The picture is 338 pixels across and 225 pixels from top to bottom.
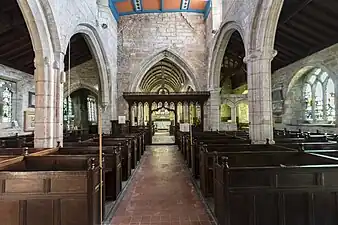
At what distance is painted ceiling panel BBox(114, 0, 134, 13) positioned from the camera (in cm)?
1265

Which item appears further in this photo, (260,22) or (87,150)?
(260,22)

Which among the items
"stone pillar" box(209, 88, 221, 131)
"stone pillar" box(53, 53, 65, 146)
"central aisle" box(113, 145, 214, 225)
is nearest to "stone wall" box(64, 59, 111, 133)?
"stone pillar" box(209, 88, 221, 131)

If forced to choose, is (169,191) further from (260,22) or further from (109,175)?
(260,22)

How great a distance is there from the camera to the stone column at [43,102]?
5.67 m

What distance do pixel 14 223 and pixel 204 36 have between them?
43.0 feet

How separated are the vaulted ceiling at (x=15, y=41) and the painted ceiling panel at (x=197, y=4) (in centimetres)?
571

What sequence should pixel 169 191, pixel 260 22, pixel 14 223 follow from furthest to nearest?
pixel 260 22 → pixel 169 191 → pixel 14 223

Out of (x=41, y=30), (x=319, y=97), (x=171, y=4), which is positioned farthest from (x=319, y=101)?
(x=41, y=30)

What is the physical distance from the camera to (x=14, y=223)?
9.02ft

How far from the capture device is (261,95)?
19.9 ft

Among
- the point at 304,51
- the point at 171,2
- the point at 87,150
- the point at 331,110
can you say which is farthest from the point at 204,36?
the point at 87,150

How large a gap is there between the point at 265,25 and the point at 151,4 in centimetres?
845

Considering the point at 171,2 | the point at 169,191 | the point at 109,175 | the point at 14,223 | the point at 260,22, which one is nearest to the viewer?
the point at 14,223

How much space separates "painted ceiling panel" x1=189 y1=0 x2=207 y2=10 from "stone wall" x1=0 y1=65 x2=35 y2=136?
27.3 ft
